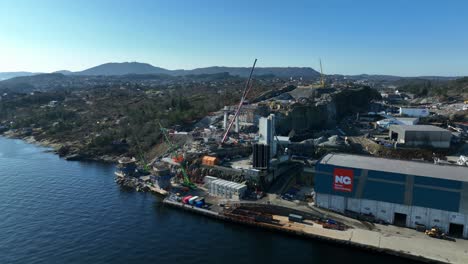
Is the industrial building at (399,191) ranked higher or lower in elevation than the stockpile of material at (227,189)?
higher

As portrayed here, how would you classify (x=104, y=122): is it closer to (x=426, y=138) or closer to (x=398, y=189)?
(x=426, y=138)

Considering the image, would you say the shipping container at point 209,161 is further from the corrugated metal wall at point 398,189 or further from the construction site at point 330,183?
the corrugated metal wall at point 398,189

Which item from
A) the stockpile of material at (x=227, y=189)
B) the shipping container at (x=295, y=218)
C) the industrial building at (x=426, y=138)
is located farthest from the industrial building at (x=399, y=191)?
the industrial building at (x=426, y=138)

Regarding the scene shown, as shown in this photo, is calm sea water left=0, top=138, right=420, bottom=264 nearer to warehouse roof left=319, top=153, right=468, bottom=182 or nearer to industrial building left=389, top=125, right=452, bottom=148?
warehouse roof left=319, top=153, right=468, bottom=182

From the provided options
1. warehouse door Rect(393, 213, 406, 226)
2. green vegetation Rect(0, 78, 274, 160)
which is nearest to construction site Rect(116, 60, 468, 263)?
warehouse door Rect(393, 213, 406, 226)

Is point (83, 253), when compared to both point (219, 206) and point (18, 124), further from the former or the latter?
point (18, 124)

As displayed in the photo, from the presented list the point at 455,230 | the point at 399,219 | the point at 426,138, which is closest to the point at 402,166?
the point at 399,219

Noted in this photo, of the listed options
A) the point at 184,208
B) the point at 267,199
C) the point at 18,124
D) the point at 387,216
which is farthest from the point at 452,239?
the point at 18,124
